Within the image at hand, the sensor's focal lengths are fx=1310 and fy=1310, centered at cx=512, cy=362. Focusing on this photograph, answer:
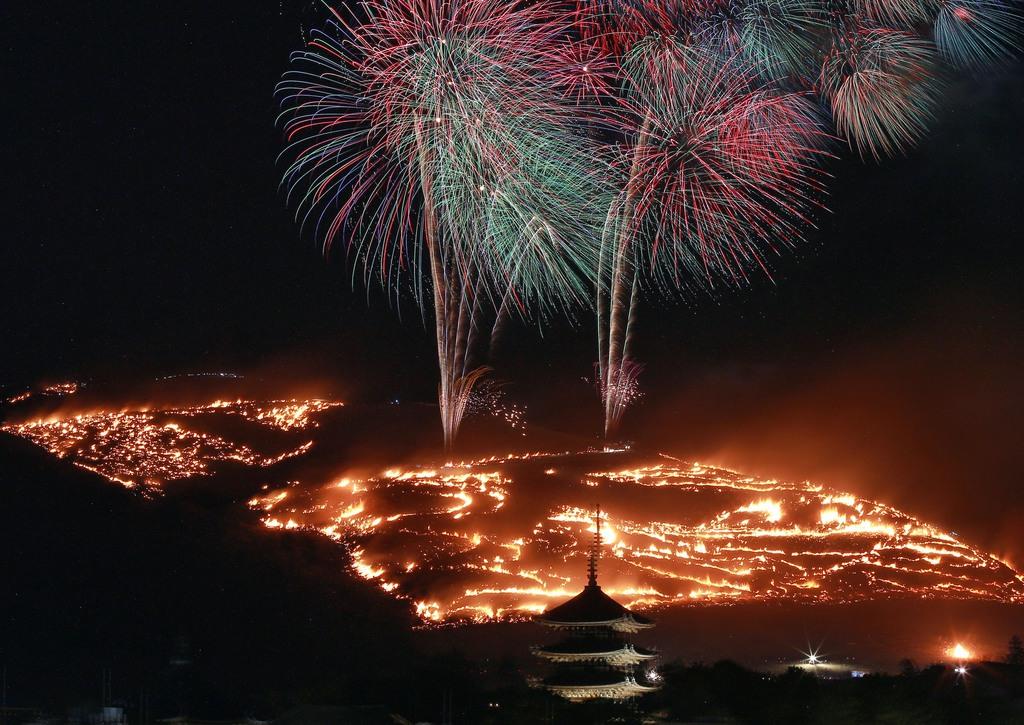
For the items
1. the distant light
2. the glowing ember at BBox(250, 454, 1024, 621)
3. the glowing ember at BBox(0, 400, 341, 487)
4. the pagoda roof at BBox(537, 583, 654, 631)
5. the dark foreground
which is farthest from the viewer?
the glowing ember at BBox(0, 400, 341, 487)

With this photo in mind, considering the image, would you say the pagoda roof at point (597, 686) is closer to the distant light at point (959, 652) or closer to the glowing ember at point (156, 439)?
the distant light at point (959, 652)

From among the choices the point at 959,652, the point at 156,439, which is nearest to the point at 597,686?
the point at 959,652

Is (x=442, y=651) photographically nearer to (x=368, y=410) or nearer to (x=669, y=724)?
(x=669, y=724)

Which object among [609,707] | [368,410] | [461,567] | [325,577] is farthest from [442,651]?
[368,410]

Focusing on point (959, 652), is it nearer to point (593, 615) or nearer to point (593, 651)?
point (593, 651)

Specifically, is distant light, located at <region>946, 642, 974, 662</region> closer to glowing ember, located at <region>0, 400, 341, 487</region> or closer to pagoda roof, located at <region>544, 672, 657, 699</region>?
pagoda roof, located at <region>544, 672, 657, 699</region>

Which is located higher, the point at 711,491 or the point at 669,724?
the point at 711,491

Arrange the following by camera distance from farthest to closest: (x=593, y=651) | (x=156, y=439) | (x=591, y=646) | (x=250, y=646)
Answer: (x=156, y=439) → (x=250, y=646) → (x=591, y=646) → (x=593, y=651)

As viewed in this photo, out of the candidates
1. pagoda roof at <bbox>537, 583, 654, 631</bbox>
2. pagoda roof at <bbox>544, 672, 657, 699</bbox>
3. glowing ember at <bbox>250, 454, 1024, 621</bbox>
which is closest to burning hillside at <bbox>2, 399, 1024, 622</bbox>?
glowing ember at <bbox>250, 454, 1024, 621</bbox>
